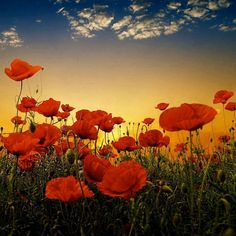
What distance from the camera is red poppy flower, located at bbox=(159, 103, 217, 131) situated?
72.4 inches

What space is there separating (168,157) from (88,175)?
360 centimetres

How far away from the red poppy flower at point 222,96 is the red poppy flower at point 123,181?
3.27 m

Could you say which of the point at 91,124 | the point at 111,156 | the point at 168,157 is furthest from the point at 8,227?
the point at 168,157

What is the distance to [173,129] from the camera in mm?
1962

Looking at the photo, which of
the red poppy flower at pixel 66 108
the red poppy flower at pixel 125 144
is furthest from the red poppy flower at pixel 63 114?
the red poppy flower at pixel 125 144

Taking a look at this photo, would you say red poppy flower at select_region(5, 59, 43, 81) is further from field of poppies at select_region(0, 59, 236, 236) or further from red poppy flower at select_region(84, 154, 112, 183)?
red poppy flower at select_region(84, 154, 112, 183)

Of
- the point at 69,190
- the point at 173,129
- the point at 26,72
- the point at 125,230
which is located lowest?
the point at 125,230

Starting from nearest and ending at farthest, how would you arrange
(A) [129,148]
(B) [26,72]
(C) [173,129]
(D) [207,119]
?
(D) [207,119], (C) [173,129], (B) [26,72], (A) [129,148]

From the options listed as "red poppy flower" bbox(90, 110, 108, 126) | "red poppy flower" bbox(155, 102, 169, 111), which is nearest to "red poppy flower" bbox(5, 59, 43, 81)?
"red poppy flower" bbox(90, 110, 108, 126)

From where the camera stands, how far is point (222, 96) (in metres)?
4.93

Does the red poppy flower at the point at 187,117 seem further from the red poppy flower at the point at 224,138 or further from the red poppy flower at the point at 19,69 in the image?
the red poppy flower at the point at 224,138

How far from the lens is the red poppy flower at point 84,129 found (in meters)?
2.80

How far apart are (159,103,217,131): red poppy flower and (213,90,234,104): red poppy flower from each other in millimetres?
3176

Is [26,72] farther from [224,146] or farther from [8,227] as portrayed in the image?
[224,146]
